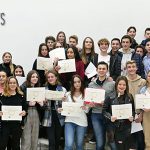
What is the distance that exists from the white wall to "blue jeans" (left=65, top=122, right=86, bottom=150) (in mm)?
2515

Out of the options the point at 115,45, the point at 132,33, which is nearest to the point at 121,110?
the point at 115,45

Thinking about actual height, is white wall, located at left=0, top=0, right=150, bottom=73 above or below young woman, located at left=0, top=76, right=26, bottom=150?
above

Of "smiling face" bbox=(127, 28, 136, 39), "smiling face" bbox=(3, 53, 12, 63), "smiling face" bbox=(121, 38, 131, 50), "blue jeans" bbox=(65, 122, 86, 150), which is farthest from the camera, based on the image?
"smiling face" bbox=(127, 28, 136, 39)

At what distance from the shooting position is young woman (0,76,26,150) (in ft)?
19.1

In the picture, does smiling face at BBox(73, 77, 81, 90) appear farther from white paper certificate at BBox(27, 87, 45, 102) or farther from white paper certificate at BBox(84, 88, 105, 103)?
white paper certificate at BBox(27, 87, 45, 102)

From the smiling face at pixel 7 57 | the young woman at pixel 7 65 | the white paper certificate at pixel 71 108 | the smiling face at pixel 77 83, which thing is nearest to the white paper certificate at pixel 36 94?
the white paper certificate at pixel 71 108

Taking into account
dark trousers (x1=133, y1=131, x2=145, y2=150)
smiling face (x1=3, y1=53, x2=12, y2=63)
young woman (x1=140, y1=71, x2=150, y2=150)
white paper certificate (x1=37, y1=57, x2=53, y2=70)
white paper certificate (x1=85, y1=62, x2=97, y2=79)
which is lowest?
dark trousers (x1=133, y1=131, x2=145, y2=150)

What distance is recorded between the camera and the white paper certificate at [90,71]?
21.4 ft

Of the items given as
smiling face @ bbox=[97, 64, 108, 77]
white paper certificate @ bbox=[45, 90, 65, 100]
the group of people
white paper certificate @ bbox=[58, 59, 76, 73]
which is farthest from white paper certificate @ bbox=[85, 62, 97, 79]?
white paper certificate @ bbox=[45, 90, 65, 100]

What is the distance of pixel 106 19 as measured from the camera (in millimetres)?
8086

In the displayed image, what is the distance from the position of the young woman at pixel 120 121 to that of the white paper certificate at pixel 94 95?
92mm

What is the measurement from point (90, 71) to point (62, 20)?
2040 millimetres

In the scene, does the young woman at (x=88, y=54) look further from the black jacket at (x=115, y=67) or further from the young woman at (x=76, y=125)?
the young woman at (x=76, y=125)

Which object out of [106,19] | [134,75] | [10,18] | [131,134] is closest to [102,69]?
[134,75]
